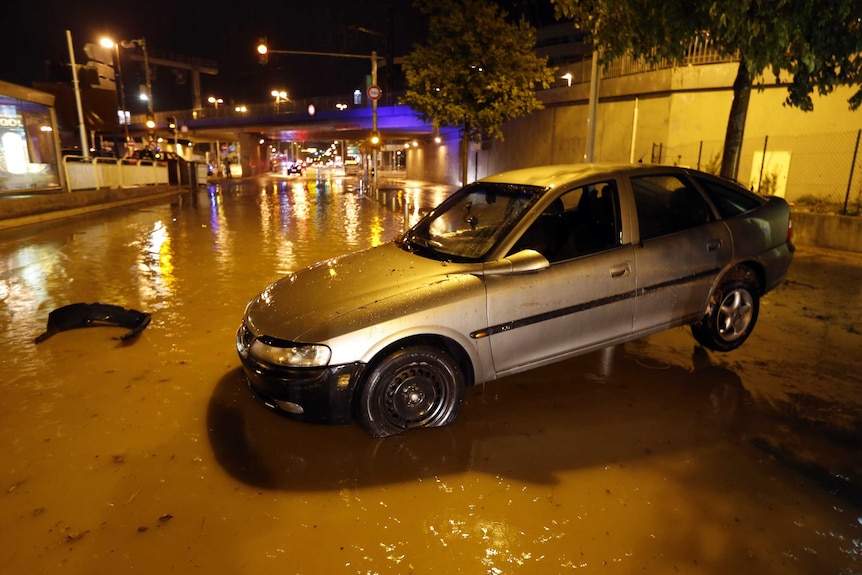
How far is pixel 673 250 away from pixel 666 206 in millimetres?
431

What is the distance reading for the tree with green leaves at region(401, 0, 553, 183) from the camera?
15539 millimetres

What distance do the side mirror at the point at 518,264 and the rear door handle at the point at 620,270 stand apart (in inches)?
26.2

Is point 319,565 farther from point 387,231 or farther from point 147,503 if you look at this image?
point 387,231

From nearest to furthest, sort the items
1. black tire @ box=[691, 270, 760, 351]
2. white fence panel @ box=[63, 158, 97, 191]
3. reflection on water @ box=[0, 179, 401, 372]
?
black tire @ box=[691, 270, 760, 351], reflection on water @ box=[0, 179, 401, 372], white fence panel @ box=[63, 158, 97, 191]

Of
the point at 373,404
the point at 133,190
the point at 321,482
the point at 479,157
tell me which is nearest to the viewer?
the point at 321,482

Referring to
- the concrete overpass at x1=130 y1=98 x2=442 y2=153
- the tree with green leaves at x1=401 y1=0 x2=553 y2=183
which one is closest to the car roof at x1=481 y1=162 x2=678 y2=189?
the tree with green leaves at x1=401 y1=0 x2=553 y2=183

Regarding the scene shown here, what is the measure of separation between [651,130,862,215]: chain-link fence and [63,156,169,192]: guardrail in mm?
18993

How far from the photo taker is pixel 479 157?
31125 millimetres

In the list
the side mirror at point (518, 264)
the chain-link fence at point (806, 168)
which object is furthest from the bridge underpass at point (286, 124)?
the side mirror at point (518, 264)

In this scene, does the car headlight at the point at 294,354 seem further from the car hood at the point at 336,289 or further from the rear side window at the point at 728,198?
the rear side window at the point at 728,198

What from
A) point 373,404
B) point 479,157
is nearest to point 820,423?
point 373,404

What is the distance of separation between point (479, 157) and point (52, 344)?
2735cm

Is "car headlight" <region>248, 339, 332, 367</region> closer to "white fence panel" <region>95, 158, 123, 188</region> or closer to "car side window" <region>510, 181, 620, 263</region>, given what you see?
"car side window" <region>510, 181, 620, 263</region>

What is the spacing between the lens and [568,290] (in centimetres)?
404
